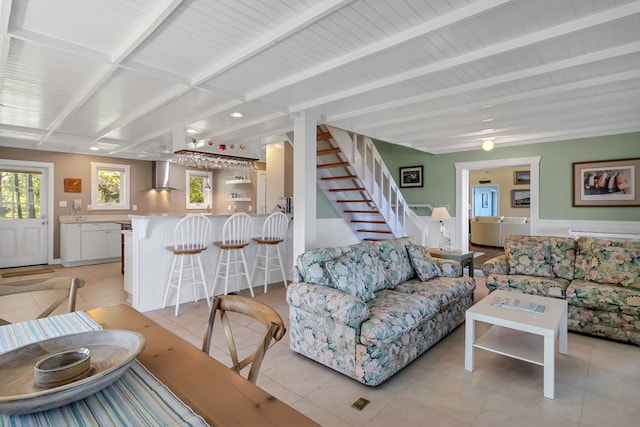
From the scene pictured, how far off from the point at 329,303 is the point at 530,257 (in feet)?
9.10

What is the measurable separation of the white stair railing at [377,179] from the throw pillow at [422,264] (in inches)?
78.7

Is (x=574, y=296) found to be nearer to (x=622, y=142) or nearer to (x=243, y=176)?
(x=622, y=142)

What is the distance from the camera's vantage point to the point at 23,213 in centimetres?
657

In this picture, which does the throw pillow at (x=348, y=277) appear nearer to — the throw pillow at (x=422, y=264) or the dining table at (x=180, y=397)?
the throw pillow at (x=422, y=264)

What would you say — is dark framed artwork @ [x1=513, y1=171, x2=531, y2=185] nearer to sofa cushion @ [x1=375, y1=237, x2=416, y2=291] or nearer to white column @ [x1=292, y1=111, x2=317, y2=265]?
sofa cushion @ [x1=375, y1=237, x2=416, y2=291]

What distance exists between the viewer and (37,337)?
3.85 feet

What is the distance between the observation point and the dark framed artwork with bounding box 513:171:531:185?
1077 centimetres

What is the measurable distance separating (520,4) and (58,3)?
2.80m

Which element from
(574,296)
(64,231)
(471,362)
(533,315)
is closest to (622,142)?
(574,296)

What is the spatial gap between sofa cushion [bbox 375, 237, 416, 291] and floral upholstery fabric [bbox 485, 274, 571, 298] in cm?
94

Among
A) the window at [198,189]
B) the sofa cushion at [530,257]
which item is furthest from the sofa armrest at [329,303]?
the window at [198,189]

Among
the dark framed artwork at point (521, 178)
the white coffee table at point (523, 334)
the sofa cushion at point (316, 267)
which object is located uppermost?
the dark framed artwork at point (521, 178)

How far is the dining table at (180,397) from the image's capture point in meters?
0.76

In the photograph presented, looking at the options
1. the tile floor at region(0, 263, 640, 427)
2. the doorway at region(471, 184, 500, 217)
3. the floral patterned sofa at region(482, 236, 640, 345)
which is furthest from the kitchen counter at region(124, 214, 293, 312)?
the doorway at region(471, 184, 500, 217)
